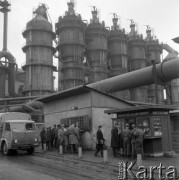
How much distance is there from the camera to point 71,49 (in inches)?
2143

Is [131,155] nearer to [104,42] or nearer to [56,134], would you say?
[56,134]

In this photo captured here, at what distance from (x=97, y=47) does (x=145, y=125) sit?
141ft

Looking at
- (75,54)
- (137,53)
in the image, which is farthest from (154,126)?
(137,53)

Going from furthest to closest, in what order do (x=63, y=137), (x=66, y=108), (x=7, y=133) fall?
(x=66, y=108)
(x=63, y=137)
(x=7, y=133)

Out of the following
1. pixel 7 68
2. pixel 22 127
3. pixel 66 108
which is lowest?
pixel 22 127

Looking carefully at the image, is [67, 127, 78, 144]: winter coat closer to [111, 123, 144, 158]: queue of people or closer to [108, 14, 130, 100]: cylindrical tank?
[111, 123, 144, 158]: queue of people

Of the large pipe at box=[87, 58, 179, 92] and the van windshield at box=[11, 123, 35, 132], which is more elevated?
the large pipe at box=[87, 58, 179, 92]

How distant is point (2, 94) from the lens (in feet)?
173

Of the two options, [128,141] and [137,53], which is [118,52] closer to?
[137,53]

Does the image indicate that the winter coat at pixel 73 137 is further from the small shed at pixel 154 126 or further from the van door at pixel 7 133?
the small shed at pixel 154 126

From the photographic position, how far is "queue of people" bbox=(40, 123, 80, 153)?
1819 cm

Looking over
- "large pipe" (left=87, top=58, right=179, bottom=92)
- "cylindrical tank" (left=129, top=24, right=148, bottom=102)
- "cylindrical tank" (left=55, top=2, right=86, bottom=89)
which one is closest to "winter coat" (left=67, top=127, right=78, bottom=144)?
"large pipe" (left=87, top=58, right=179, bottom=92)

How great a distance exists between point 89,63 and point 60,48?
22.1ft

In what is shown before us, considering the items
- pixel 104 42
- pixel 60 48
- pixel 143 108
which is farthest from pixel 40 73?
pixel 143 108
